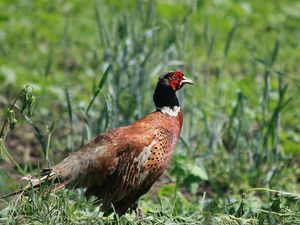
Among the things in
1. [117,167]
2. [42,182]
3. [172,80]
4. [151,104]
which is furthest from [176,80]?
[42,182]

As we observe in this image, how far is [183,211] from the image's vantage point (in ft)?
20.8

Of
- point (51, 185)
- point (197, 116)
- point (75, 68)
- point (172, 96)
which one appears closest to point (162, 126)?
point (172, 96)

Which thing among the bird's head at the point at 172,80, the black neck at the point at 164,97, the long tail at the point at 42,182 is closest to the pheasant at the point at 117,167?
the long tail at the point at 42,182

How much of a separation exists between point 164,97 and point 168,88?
10 centimetres

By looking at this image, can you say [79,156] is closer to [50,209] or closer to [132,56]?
[50,209]

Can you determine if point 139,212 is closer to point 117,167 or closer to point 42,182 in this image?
point 117,167

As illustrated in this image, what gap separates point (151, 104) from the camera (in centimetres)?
763

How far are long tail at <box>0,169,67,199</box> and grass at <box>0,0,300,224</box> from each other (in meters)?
0.08

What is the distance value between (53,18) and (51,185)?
5.50 meters

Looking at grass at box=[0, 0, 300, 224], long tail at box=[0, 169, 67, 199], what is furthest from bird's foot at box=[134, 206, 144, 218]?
long tail at box=[0, 169, 67, 199]

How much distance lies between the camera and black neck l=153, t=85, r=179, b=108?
6.40m

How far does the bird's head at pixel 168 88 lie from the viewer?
6.42m

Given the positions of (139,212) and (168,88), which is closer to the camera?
(139,212)

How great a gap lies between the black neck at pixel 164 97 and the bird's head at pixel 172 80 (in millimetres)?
24
